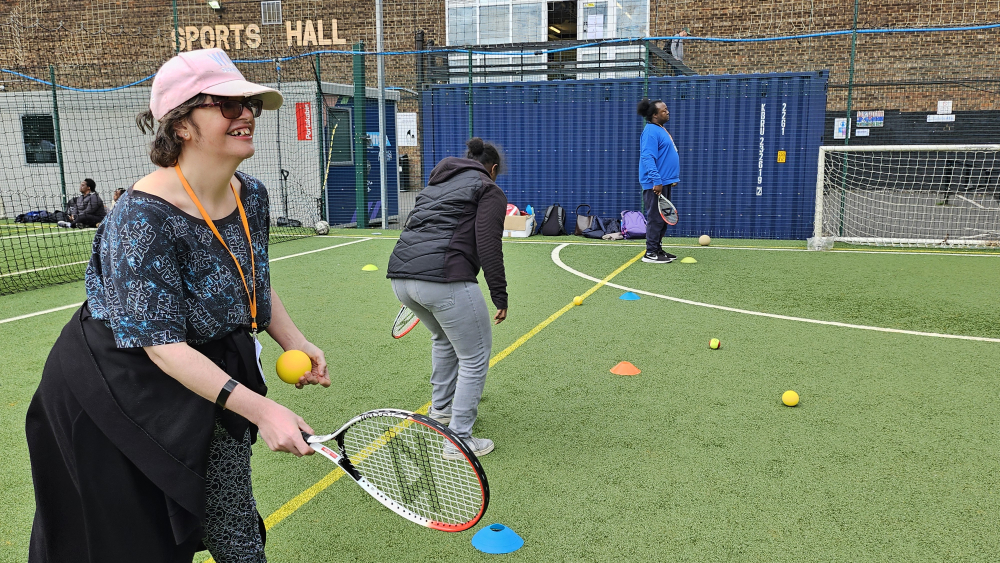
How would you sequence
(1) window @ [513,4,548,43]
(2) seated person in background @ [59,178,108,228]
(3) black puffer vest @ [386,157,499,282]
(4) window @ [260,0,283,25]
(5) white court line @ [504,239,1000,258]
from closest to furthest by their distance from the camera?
(3) black puffer vest @ [386,157,499,282]
(5) white court line @ [504,239,1000,258]
(2) seated person in background @ [59,178,108,228]
(1) window @ [513,4,548,43]
(4) window @ [260,0,283,25]

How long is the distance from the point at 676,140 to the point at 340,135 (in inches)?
266

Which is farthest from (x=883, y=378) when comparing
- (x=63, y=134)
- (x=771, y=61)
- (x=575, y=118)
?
(x=63, y=134)

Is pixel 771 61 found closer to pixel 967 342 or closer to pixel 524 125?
pixel 524 125

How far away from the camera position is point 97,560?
6.68 ft

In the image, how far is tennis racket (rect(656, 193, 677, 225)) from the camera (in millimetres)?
10502

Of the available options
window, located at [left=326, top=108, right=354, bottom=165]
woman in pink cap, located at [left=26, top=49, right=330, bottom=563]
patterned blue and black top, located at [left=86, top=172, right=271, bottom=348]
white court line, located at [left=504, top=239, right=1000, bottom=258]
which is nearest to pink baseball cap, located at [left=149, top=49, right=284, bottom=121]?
woman in pink cap, located at [left=26, top=49, right=330, bottom=563]

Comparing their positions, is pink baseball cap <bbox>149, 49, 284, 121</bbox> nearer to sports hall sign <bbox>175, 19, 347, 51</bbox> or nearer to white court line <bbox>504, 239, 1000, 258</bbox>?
white court line <bbox>504, 239, 1000, 258</bbox>

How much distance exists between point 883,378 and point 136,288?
5.17 metres

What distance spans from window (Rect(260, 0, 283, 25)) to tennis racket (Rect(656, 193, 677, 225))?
17778mm

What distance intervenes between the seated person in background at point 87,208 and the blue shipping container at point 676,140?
6982mm

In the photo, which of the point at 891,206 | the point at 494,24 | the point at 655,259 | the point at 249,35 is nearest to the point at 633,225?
the point at 655,259

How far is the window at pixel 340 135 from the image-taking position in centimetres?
1550

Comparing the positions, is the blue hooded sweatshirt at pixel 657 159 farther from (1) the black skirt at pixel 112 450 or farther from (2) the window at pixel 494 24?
(2) the window at pixel 494 24

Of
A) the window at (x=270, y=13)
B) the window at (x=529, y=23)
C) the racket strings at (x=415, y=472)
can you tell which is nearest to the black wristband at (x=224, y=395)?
the racket strings at (x=415, y=472)
